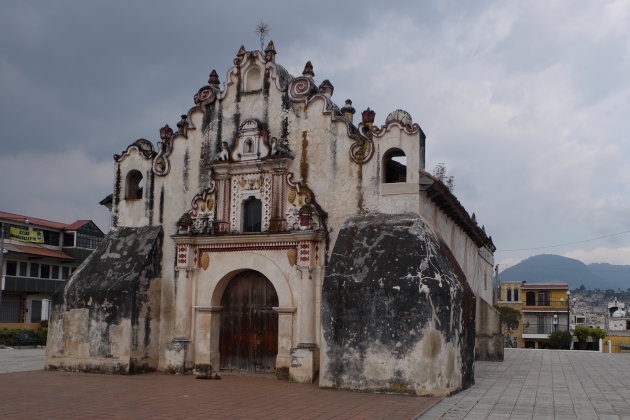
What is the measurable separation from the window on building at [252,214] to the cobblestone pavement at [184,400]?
12.1 ft

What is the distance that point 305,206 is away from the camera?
14969 mm

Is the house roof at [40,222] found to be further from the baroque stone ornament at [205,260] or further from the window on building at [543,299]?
the window on building at [543,299]

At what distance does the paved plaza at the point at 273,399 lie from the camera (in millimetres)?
10289

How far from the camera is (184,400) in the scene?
1153cm

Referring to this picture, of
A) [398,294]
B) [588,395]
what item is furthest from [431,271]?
[588,395]

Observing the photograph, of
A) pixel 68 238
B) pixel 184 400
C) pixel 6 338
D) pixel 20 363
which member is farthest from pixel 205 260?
pixel 68 238

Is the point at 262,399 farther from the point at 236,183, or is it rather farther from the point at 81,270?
the point at 81,270

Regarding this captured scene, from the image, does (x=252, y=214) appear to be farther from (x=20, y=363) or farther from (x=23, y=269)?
(x=23, y=269)

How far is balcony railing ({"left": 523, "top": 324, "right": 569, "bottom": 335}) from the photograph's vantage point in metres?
60.8

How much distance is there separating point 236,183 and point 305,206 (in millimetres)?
2329

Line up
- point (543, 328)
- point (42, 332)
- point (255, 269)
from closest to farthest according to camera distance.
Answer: point (255, 269)
point (42, 332)
point (543, 328)

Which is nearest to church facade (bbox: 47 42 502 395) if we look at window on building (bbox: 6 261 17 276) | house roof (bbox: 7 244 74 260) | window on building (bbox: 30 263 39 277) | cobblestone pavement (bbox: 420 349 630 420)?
cobblestone pavement (bbox: 420 349 630 420)

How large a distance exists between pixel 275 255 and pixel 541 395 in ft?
21.8

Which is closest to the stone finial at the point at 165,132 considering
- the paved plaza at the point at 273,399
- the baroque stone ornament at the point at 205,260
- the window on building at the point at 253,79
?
the window on building at the point at 253,79
